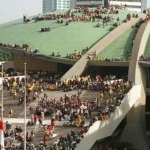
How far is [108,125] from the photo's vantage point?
2988cm

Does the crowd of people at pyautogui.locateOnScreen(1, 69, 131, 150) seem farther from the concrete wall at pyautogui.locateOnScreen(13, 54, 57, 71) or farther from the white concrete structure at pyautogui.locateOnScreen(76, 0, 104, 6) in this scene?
the white concrete structure at pyautogui.locateOnScreen(76, 0, 104, 6)

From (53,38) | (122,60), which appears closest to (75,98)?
(122,60)

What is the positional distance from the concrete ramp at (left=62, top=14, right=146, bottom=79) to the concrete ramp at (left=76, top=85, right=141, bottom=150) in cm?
723

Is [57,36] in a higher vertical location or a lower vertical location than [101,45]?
higher

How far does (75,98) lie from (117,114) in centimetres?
338

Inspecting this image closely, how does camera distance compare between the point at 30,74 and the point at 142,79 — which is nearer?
the point at 142,79

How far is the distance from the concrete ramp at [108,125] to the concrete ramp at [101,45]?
23.7 ft

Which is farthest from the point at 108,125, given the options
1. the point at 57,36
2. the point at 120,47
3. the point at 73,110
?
the point at 57,36

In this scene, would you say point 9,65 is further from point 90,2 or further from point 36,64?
point 90,2

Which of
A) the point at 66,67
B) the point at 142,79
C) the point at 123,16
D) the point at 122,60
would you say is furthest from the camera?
the point at 123,16

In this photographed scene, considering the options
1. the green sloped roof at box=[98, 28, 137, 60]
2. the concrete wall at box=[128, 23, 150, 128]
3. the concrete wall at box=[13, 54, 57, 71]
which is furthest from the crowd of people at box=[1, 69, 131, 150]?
the concrete wall at box=[13, 54, 57, 71]

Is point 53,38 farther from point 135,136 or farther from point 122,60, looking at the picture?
point 135,136

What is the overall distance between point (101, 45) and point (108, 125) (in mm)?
17154

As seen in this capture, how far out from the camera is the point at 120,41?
153 feet
